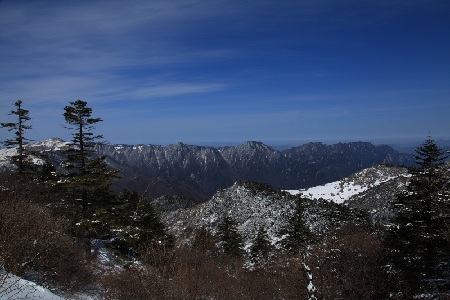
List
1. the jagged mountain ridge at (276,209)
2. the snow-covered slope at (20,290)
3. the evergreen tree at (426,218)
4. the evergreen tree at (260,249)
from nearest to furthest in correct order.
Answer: the snow-covered slope at (20,290)
the evergreen tree at (426,218)
the evergreen tree at (260,249)
the jagged mountain ridge at (276,209)

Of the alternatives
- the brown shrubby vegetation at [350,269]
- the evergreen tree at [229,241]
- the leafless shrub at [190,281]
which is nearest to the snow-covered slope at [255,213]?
the evergreen tree at [229,241]

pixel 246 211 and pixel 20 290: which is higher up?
pixel 20 290

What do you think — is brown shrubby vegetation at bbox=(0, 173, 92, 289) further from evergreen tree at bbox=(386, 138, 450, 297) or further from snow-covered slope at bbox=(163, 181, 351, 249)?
snow-covered slope at bbox=(163, 181, 351, 249)

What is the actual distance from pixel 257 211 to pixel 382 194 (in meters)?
33.3

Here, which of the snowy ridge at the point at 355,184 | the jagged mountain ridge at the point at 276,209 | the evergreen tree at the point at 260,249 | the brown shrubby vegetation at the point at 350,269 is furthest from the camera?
the snowy ridge at the point at 355,184

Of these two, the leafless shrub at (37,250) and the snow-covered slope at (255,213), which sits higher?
the leafless shrub at (37,250)

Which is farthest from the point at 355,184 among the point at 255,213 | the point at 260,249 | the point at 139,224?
the point at 139,224

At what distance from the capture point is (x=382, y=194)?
81938mm

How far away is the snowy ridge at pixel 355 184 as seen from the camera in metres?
96.1

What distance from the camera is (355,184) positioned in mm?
102750

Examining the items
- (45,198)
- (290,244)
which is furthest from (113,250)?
(290,244)

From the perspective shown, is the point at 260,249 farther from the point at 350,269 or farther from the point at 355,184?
the point at 355,184

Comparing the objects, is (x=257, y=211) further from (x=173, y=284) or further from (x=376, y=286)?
(x=173, y=284)

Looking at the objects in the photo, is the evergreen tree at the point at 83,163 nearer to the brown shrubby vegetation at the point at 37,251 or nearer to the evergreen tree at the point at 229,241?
the brown shrubby vegetation at the point at 37,251
